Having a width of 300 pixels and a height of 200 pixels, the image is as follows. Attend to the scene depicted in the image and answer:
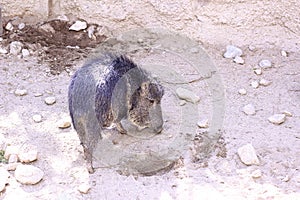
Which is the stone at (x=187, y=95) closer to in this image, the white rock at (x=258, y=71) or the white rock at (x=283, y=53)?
the white rock at (x=258, y=71)

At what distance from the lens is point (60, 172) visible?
2.11 m

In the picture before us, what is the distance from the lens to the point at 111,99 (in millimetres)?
2176

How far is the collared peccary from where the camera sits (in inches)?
83.0

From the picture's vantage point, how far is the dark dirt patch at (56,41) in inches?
117

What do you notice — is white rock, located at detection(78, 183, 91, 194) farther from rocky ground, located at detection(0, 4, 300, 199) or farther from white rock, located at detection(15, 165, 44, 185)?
white rock, located at detection(15, 165, 44, 185)

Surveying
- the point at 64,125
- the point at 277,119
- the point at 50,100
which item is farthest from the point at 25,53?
the point at 277,119

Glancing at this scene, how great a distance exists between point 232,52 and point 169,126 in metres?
0.83

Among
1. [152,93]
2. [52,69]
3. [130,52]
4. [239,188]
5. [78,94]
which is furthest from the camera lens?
[130,52]

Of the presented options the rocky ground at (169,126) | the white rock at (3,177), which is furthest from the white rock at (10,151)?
the white rock at (3,177)

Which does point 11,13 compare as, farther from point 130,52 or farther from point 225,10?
point 225,10

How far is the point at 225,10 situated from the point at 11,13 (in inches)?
52.2

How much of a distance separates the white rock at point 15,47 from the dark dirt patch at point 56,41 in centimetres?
4

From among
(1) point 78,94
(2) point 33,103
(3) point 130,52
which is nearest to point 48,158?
(1) point 78,94

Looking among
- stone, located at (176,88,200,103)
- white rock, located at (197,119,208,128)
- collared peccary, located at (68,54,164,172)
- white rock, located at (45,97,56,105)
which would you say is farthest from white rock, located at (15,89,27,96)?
white rock, located at (197,119,208,128)
